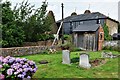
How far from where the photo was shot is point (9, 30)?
2411cm

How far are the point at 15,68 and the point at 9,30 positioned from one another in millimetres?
16286

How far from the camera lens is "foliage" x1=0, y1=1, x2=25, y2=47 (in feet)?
77.6

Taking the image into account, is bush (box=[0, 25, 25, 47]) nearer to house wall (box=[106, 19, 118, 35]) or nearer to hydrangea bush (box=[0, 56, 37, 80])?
hydrangea bush (box=[0, 56, 37, 80])

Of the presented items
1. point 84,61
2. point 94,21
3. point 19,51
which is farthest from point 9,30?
point 94,21

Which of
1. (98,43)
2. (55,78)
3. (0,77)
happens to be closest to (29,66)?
(0,77)

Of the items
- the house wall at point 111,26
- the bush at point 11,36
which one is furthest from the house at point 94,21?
the bush at point 11,36

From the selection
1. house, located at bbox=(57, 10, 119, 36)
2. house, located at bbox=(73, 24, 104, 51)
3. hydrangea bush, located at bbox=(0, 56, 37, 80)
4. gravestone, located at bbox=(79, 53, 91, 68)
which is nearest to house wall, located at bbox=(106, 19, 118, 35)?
house, located at bbox=(57, 10, 119, 36)

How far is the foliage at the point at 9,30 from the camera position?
23.7 m

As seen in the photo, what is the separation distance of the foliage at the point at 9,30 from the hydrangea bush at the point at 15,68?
45.9ft

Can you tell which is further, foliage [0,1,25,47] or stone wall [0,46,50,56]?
foliage [0,1,25,47]

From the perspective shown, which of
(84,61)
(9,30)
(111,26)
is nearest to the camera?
(84,61)

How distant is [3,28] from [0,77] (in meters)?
16.4

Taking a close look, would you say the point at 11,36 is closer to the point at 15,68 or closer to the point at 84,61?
the point at 84,61

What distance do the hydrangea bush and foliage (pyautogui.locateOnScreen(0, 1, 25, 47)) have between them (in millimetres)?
13997
